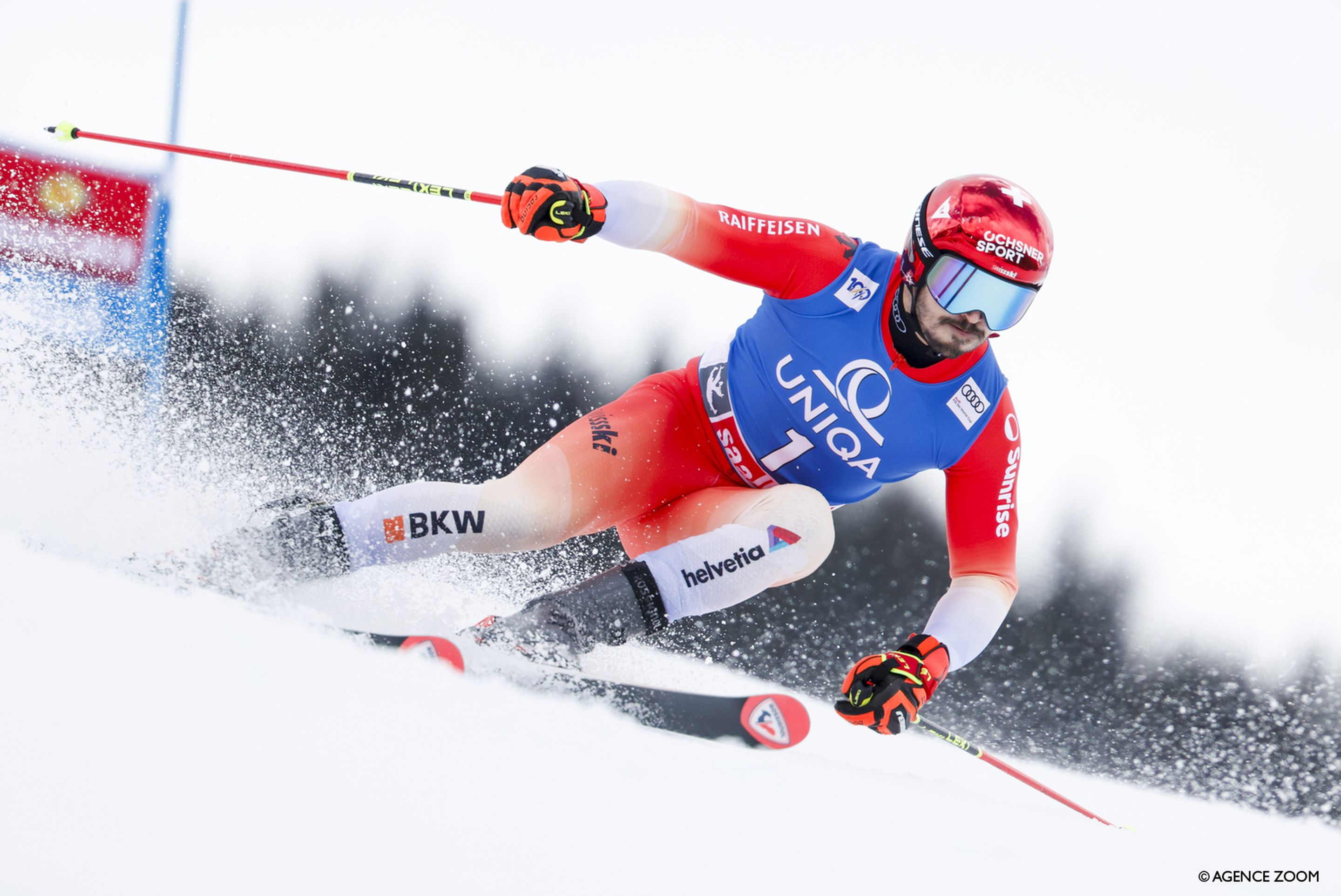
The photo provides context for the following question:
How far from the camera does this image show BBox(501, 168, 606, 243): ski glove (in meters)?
1.89

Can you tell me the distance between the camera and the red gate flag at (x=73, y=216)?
4.09 meters

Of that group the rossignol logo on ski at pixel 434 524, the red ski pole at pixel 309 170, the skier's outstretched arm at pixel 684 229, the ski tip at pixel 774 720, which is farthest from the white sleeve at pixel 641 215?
the ski tip at pixel 774 720

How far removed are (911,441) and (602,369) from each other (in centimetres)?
906

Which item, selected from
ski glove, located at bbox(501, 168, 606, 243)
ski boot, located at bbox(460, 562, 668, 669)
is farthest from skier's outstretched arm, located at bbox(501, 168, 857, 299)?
ski boot, located at bbox(460, 562, 668, 669)

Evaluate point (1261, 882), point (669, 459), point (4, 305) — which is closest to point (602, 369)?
point (4, 305)

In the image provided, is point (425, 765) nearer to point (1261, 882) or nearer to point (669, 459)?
point (669, 459)

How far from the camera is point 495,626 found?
185 cm

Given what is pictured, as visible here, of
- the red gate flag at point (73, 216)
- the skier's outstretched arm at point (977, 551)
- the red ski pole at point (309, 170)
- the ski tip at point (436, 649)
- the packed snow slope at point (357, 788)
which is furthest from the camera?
the red gate flag at point (73, 216)

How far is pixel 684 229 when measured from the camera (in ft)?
6.51

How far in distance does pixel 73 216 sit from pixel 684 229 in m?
3.54

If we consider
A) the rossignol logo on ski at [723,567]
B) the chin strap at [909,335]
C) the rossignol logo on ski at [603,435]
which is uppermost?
the chin strap at [909,335]

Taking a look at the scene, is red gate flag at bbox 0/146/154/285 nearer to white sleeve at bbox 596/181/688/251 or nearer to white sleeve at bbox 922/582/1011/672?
white sleeve at bbox 596/181/688/251

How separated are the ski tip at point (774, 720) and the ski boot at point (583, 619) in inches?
10.2

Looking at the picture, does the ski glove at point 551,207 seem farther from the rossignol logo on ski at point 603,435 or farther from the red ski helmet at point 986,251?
the red ski helmet at point 986,251
